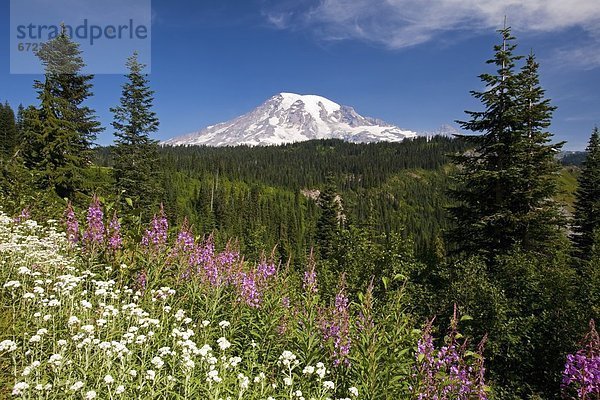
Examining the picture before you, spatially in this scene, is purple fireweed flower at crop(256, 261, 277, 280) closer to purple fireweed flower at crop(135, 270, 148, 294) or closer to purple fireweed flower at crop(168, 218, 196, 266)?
purple fireweed flower at crop(168, 218, 196, 266)

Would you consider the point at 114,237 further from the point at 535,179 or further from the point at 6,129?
the point at 6,129

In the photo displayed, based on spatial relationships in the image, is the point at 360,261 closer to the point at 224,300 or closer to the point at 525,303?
the point at 525,303

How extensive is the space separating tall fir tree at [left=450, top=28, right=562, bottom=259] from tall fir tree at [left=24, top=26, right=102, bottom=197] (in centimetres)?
2240

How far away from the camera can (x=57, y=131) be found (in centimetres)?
2056

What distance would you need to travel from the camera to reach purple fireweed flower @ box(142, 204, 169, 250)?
6746 millimetres

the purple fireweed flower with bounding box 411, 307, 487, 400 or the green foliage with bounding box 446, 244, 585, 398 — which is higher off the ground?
the purple fireweed flower with bounding box 411, 307, 487, 400

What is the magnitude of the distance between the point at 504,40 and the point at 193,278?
20173 millimetres

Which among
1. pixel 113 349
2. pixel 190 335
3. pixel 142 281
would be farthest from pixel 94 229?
pixel 113 349

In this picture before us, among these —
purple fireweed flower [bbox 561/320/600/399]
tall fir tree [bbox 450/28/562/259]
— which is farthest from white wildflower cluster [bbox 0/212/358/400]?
tall fir tree [bbox 450/28/562/259]

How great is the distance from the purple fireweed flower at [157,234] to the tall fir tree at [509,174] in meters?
15.4

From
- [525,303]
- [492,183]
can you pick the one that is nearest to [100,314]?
[525,303]

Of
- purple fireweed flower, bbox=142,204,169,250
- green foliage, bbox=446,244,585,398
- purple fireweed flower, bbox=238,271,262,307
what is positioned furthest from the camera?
green foliage, bbox=446,244,585,398

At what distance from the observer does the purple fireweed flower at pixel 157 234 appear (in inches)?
266

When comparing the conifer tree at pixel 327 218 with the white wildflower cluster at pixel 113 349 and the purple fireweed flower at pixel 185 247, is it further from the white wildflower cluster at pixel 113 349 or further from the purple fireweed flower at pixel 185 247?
the white wildflower cluster at pixel 113 349
